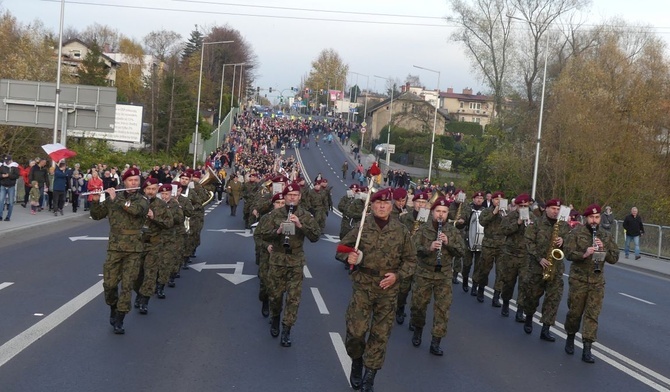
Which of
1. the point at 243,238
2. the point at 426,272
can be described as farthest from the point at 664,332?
the point at 243,238

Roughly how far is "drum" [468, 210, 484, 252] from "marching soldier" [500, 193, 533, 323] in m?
1.58

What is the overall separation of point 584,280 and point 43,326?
6.64 m

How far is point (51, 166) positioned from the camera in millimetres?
29266

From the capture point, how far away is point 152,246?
11.1 m

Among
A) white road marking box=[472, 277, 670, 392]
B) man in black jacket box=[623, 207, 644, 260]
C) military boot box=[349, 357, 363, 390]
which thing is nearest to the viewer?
military boot box=[349, 357, 363, 390]

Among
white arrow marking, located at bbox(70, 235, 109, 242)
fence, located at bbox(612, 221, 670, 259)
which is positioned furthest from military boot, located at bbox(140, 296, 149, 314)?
fence, located at bbox(612, 221, 670, 259)

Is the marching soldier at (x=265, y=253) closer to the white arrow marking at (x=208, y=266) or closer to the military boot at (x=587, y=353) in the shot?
the military boot at (x=587, y=353)

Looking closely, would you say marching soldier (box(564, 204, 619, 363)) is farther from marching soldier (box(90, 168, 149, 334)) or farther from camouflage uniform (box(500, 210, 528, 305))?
marching soldier (box(90, 168, 149, 334))

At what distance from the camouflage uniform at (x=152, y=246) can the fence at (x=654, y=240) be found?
21785mm

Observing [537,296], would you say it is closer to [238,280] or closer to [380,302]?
[380,302]

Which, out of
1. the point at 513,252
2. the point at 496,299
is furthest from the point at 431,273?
the point at 496,299

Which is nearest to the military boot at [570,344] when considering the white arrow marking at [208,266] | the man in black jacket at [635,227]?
the white arrow marking at [208,266]

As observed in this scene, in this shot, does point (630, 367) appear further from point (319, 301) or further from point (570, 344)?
point (319, 301)

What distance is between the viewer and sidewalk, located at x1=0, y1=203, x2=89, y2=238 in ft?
72.1
